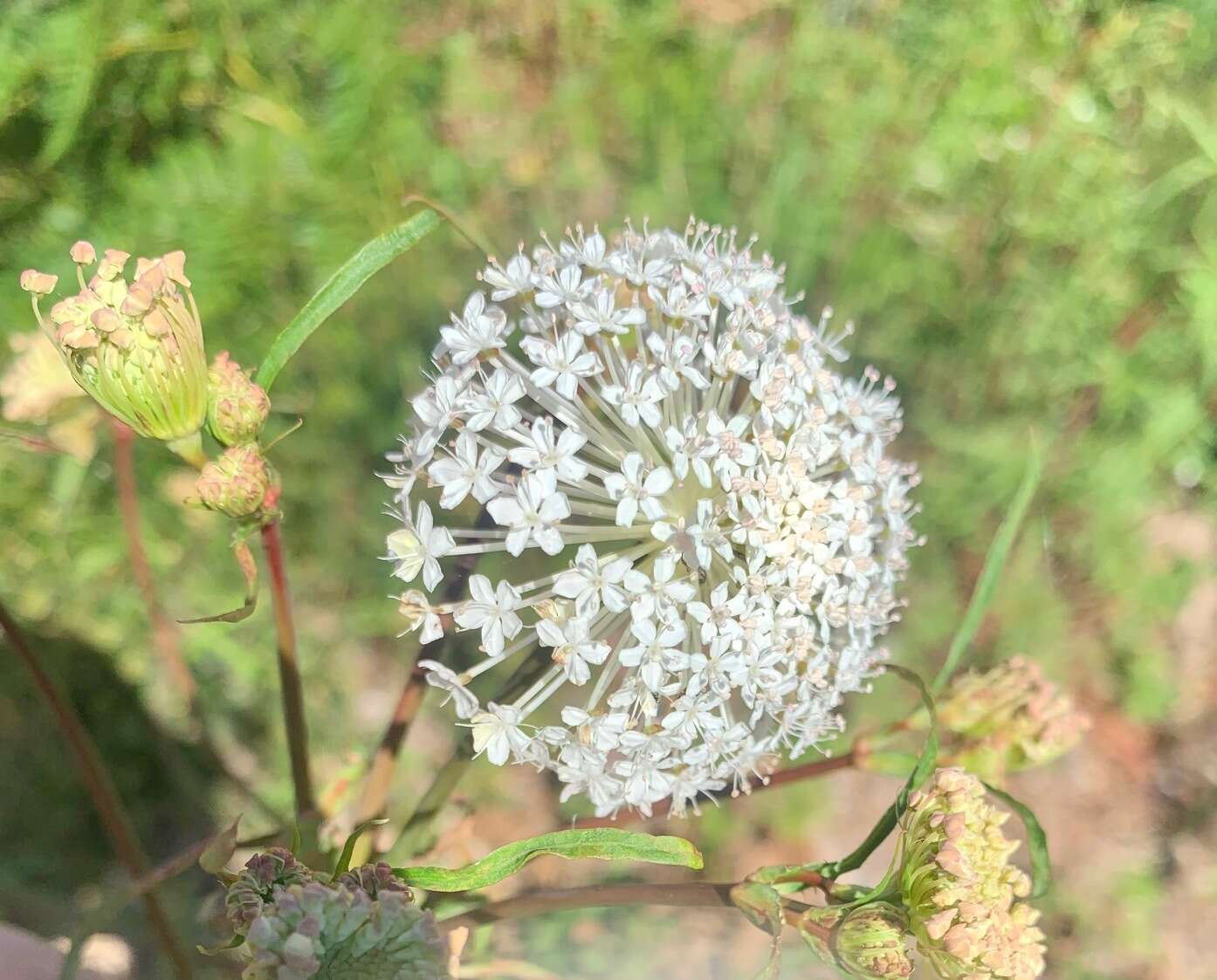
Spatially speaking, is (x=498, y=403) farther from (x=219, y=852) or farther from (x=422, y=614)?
(x=219, y=852)

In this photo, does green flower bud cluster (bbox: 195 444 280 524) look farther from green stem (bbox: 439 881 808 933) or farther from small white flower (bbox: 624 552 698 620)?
green stem (bbox: 439 881 808 933)

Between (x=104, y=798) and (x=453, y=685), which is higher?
(x=453, y=685)

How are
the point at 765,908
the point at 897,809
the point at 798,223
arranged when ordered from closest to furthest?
1. the point at 765,908
2. the point at 897,809
3. the point at 798,223

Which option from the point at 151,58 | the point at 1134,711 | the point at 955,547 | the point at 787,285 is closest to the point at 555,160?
the point at 787,285

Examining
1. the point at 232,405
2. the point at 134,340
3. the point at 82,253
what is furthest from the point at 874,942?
the point at 82,253

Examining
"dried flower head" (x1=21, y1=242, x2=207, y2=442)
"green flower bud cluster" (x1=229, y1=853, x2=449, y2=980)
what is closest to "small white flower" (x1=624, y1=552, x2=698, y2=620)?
"green flower bud cluster" (x1=229, y1=853, x2=449, y2=980)

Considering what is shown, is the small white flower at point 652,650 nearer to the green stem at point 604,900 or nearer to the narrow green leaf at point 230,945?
the green stem at point 604,900
